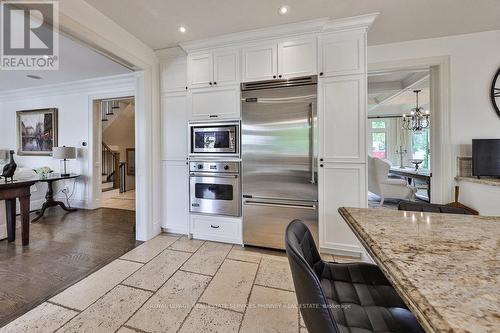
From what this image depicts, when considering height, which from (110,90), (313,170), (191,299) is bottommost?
(191,299)

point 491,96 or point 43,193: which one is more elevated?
point 491,96

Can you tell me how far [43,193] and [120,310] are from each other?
14.3 feet

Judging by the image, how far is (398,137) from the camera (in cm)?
738

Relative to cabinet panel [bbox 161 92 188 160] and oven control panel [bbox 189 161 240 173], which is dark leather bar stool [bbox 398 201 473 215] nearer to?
oven control panel [bbox 189 161 240 173]

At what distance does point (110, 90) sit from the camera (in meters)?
4.12

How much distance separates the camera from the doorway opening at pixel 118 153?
564cm

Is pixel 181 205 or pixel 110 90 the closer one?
pixel 181 205

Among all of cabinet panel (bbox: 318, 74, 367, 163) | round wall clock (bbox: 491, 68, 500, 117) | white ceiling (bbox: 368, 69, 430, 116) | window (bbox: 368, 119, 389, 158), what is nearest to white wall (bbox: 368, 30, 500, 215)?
round wall clock (bbox: 491, 68, 500, 117)

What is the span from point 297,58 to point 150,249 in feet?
9.44

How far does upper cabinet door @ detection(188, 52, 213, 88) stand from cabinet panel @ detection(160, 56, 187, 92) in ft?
0.43

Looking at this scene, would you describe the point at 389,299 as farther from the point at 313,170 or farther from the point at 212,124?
the point at 212,124

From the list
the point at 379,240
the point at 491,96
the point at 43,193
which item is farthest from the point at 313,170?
the point at 43,193

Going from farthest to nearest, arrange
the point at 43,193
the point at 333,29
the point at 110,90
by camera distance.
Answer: the point at 43,193 < the point at 110,90 < the point at 333,29

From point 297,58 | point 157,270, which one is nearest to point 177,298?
point 157,270
